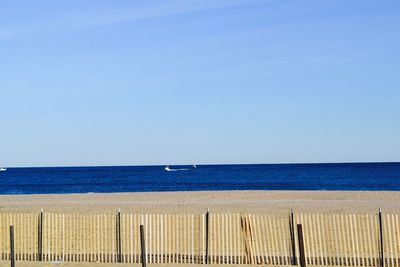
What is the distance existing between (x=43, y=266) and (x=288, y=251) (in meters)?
7.91

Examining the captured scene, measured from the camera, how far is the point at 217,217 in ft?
68.5

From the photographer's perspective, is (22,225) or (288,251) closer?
(288,251)

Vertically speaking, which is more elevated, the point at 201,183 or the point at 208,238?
the point at 201,183

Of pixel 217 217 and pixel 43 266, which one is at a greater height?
pixel 217 217

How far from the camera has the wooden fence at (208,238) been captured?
20062 mm

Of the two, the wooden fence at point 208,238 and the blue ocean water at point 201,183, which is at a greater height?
the blue ocean water at point 201,183

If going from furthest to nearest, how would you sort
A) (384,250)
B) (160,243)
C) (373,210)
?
1. (373,210)
2. (160,243)
3. (384,250)

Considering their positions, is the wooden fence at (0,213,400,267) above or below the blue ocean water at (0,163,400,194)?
below

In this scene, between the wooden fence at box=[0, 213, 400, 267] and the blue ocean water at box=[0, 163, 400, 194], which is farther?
the blue ocean water at box=[0, 163, 400, 194]

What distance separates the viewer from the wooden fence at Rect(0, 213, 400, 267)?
790 inches

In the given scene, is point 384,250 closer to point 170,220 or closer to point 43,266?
point 170,220

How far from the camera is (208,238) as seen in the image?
20938mm

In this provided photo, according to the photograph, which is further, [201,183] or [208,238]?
[201,183]

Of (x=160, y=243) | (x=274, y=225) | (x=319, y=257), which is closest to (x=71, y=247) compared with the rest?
(x=160, y=243)
